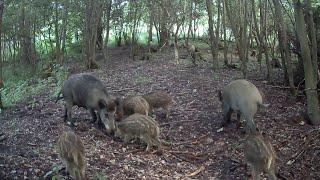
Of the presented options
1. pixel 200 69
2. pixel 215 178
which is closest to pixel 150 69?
pixel 200 69

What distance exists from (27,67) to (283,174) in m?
14.9

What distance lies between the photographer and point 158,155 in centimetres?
696

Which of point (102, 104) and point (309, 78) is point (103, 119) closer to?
point (102, 104)

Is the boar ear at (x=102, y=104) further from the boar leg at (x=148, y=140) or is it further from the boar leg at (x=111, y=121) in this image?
the boar leg at (x=148, y=140)

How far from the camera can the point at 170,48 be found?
20484 millimetres

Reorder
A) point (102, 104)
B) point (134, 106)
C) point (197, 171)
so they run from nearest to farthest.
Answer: point (197, 171)
point (102, 104)
point (134, 106)

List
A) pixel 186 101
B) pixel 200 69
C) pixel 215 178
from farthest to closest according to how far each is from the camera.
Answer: pixel 200 69, pixel 186 101, pixel 215 178

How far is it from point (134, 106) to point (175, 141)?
949mm

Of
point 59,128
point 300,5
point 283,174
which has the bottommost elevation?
point 283,174

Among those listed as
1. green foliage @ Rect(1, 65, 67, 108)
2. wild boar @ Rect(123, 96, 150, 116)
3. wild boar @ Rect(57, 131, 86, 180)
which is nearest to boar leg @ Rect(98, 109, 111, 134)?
wild boar @ Rect(123, 96, 150, 116)

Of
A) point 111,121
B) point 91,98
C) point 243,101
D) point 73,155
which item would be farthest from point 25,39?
point 73,155

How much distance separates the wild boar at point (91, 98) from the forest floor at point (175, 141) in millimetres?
240

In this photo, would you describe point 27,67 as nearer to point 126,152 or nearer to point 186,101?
point 186,101

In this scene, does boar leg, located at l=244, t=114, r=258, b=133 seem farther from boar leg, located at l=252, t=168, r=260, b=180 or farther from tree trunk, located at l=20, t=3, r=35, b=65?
tree trunk, located at l=20, t=3, r=35, b=65
